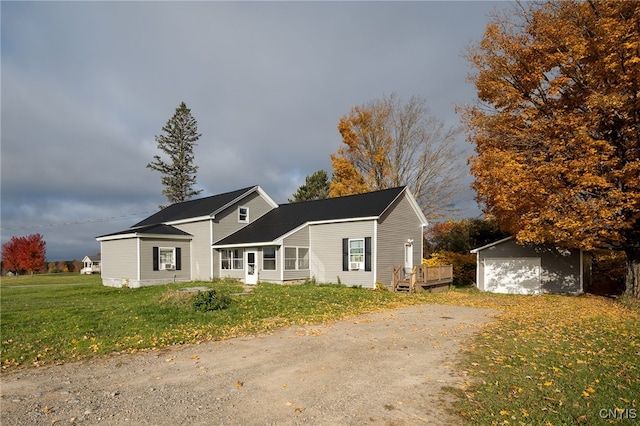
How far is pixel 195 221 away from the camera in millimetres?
26078

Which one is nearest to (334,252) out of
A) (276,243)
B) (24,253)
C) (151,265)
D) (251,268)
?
(276,243)

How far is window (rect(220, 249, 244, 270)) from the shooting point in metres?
24.0

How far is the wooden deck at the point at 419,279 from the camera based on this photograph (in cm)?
1979

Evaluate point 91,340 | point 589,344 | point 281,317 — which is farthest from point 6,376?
point 589,344

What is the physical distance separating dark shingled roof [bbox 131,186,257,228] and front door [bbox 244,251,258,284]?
13.9ft

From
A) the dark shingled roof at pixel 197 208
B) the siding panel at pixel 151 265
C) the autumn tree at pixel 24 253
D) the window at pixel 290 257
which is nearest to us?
the window at pixel 290 257

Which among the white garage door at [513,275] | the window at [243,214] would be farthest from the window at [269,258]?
the white garage door at [513,275]

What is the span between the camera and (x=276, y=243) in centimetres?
2127

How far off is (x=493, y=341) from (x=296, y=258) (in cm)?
1483

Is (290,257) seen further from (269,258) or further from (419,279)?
(419,279)

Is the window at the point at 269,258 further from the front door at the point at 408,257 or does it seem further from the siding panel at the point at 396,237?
the front door at the point at 408,257

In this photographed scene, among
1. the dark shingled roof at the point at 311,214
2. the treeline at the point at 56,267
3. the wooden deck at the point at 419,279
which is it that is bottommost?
the treeline at the point at 56,267

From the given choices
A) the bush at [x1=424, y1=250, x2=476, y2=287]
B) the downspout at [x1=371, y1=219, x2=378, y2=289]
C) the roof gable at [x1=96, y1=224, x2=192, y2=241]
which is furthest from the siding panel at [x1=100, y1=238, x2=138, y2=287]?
the bush at [x1=424, y1=250, x2=476, y2=287]

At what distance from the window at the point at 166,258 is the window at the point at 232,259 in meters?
2.83
